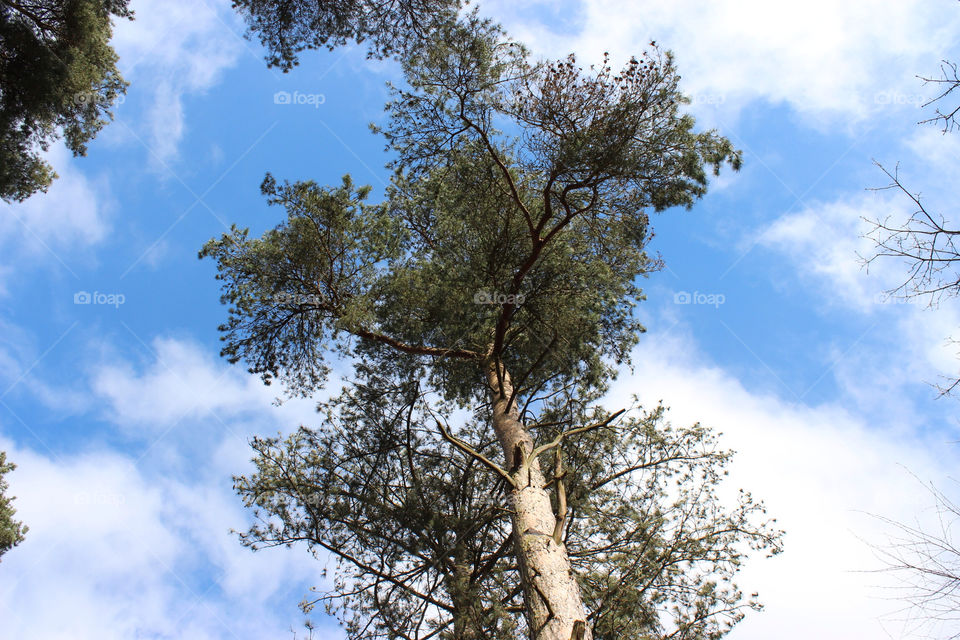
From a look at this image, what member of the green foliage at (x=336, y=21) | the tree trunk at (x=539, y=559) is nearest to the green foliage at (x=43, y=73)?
the green foliage at (x=336, y=21)

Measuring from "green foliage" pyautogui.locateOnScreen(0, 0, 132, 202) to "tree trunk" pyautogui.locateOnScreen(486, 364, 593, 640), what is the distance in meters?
8.96

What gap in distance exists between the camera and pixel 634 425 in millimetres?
8086

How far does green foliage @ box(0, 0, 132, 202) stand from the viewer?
8797 millimetres

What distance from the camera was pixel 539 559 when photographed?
5379 millimetres

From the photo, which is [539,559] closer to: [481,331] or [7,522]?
[481,331]

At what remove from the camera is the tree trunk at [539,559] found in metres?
4.77

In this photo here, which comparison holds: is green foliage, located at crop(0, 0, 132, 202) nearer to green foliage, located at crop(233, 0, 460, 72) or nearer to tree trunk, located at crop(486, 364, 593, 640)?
green foliage, located at crop(233, 0, 460, 72)

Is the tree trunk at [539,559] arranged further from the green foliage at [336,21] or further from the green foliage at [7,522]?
the green foliage at [7,522]

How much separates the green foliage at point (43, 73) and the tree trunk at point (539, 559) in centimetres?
896

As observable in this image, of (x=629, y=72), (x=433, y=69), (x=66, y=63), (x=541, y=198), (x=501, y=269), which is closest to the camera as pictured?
(x=629, y=72)

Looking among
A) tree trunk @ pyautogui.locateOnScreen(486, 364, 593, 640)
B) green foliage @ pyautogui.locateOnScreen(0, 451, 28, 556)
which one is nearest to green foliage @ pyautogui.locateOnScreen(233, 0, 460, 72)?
tree trunk @ pyautogui.locateOnScreen(486, 364, 593, 640)

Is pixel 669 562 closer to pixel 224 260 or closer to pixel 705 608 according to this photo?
pixel 705 608

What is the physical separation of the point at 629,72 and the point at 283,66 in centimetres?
548

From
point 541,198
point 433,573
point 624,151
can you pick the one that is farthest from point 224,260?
point 624,151
